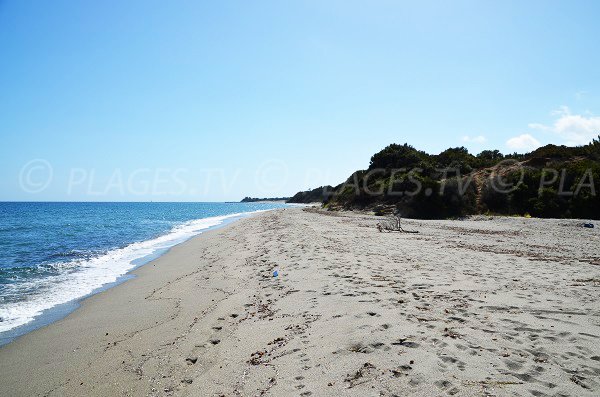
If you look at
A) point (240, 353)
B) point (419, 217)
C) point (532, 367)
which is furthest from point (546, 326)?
point (419, 217)

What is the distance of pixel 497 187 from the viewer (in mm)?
29484

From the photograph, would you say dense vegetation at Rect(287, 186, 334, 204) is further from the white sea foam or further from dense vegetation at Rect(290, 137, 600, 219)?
the white sea foam

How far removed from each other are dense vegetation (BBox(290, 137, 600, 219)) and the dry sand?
1931 cm

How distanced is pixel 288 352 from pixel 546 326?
356 centimetres

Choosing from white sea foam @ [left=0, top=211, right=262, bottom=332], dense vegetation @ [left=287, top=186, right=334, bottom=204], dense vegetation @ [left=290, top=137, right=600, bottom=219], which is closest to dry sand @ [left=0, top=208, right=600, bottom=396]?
white sea foam @ [left=0, top=211, right=262, bottom=332]

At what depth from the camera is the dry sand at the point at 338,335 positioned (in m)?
3.57

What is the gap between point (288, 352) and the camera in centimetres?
440

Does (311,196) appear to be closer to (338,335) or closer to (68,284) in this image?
(68,284)

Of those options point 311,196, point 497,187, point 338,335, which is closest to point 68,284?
point 338,335

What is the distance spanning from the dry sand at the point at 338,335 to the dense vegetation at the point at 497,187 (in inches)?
760

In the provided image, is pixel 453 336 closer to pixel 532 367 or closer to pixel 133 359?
pixel 532 367

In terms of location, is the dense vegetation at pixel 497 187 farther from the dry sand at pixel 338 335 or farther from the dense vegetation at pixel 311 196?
the dense vegetation at pixel 311 196

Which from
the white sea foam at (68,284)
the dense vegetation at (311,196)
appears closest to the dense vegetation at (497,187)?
the white sea foam at (68,284)

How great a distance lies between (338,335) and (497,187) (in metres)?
30.0
